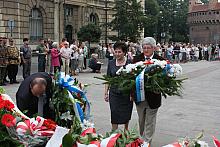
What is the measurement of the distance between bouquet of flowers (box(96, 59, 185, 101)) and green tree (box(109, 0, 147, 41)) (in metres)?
26.0

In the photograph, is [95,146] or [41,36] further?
[41,36]

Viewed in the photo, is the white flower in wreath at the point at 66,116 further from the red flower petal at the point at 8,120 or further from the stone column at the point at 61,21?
the stone column at the point at 61,21

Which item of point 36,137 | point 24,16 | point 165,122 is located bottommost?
point 165,122

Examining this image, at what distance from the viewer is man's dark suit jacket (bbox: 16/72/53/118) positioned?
429 cm

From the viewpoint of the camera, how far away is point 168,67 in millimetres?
4996

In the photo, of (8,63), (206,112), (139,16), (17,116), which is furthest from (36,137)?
(139,16)

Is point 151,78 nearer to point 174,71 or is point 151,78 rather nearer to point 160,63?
point 160,63

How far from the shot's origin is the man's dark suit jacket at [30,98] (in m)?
4.29

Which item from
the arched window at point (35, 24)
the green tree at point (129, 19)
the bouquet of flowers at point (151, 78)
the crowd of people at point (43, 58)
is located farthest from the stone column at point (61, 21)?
the bouquet of flowers at point (151, 78)

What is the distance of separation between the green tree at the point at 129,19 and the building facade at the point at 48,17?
5.35 metres

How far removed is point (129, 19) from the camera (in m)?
31.1

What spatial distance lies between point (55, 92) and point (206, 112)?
18.8 feet

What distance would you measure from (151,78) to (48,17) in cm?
2779

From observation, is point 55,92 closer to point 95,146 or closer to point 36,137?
point 36,137
